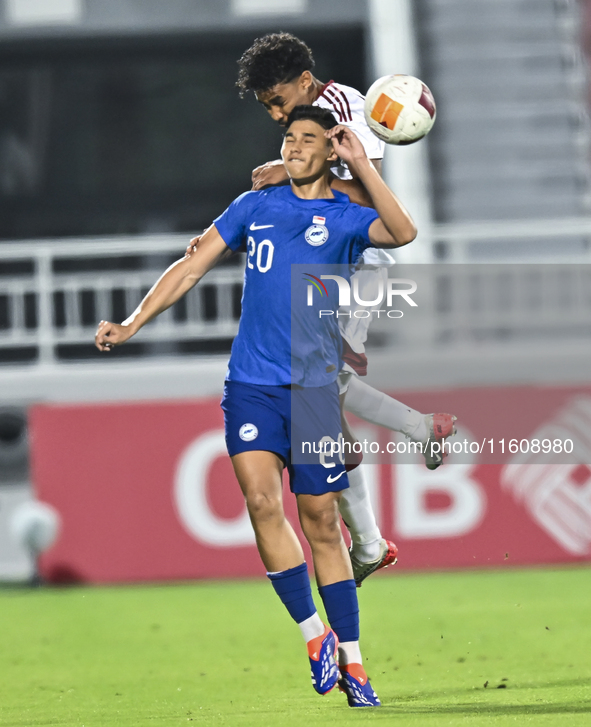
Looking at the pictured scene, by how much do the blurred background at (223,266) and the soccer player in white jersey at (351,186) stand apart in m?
4.34

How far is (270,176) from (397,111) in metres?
0.57

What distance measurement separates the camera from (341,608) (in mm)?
5082

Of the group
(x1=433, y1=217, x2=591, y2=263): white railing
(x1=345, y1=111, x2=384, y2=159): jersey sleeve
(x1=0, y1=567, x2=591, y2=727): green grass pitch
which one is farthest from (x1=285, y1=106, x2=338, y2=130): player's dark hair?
(x1=433, y1=217, x2=591, y2=263): white railing

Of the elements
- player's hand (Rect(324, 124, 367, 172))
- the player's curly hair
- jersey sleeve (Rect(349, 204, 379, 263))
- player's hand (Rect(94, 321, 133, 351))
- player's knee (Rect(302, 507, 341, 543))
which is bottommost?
player's knee (Rect(302, 507, 341, 543))

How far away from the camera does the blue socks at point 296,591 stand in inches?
198

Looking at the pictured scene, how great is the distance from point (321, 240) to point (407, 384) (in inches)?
212

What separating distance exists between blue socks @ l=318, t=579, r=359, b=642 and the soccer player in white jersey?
0.67m

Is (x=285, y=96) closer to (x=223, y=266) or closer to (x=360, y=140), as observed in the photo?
(x=360, y=140)

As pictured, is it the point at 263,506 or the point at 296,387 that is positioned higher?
the point at 296,387

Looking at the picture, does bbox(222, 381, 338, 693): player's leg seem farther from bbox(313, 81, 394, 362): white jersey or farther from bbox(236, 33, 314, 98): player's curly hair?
bbox(236, 33, 314, 98): player's curly hair

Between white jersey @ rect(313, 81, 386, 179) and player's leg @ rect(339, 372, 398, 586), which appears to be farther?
player's leg @ rect(339, 372, 398, 586)

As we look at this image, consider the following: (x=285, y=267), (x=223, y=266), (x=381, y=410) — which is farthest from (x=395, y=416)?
(x=223, y=266)

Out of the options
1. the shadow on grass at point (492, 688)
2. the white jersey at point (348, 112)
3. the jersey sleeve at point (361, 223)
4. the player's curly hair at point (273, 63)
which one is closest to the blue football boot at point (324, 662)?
the shadow on grass at point (492, 688)

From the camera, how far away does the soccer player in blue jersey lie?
5008 millimetres
